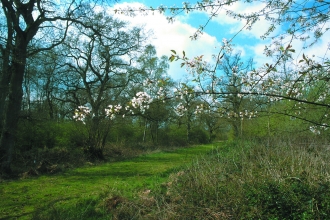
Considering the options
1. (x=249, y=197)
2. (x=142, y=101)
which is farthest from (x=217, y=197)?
(x=142, y=101)

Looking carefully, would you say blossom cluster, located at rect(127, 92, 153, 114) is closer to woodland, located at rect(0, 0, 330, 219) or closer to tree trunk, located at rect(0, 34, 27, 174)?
woodland, located at rect(0, 0, 330, 219)

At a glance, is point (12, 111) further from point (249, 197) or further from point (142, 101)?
point (249, 197)

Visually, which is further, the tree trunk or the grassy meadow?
the tree trunk

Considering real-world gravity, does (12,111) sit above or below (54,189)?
above

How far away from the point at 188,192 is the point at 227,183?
2.35ft

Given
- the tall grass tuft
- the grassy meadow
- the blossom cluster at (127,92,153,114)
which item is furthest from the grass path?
the blossom cluster at (127,92,153,114)

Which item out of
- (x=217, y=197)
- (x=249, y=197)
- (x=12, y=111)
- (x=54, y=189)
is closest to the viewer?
(x=249, y=197)

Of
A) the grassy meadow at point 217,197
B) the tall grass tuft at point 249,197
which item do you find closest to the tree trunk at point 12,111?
the grassy meadow at point 217,197

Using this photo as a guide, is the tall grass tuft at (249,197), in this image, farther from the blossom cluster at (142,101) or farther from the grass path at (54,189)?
the blossom cluster at (142,101)

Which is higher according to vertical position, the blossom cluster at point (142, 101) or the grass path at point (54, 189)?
the blossom cluster at point (142, 101)

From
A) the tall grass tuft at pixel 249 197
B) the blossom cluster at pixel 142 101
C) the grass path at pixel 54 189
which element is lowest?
the grass path at pixel 54 189

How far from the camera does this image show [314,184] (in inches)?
156

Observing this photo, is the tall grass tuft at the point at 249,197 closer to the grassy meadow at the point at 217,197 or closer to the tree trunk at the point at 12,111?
the grassy meadow at the point at 217,197

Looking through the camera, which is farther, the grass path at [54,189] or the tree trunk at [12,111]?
the tree trunk at [12,111]
